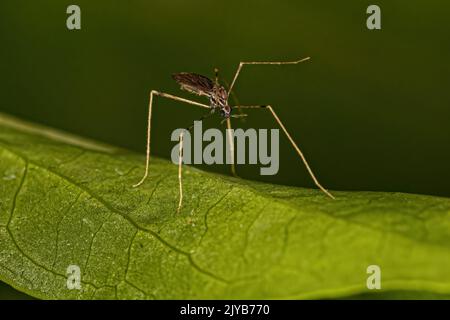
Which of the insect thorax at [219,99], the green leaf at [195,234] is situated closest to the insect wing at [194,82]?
the insect thorax at [219,99]

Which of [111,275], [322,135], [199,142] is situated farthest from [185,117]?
[111,275]

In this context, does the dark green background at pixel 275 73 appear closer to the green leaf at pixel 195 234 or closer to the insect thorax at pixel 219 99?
the insect thorax at pixel 219 99

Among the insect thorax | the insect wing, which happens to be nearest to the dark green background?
the insect thorax

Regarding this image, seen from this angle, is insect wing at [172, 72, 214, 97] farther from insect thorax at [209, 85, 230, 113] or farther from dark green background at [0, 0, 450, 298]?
dark green background at [0, 0, 450, 298]

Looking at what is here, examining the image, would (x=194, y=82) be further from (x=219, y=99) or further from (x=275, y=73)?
(x=275, y=73)

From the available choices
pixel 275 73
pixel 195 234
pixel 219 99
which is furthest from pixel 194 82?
pixel 195 234

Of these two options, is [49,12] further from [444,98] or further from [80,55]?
[444,98]
